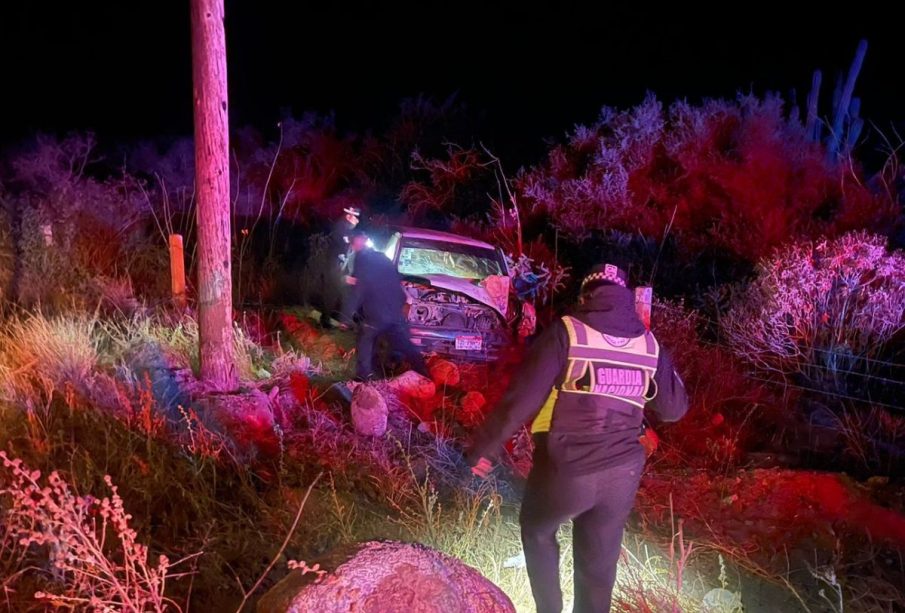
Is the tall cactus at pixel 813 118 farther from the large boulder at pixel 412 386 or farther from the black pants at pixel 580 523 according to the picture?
the black pants at pixel 580 523

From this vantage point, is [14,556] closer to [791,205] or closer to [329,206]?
[791,205]

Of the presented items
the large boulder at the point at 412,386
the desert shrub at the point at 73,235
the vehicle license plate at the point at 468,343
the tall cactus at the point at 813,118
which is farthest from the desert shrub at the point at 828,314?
the desert shrub at the point at 73,235

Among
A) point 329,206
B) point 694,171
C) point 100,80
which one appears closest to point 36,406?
point 694,171

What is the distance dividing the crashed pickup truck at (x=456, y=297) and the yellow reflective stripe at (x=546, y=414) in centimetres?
449

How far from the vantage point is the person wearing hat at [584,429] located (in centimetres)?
320

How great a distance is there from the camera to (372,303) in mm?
7297

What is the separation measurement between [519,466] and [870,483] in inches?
102

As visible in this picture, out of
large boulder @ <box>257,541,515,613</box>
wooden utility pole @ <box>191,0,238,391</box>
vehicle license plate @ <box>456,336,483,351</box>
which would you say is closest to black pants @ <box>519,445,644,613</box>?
large boulder @ <box>257,541,515,613</box>

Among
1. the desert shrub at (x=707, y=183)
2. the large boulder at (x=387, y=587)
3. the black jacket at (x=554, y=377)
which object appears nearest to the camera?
the large boulder at (x=387, y=587)

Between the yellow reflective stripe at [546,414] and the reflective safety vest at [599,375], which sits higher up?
the reflective safety vest at [599,375]

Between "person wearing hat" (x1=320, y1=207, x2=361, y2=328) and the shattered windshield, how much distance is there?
0.71 m

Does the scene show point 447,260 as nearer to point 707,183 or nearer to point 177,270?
point 177,270

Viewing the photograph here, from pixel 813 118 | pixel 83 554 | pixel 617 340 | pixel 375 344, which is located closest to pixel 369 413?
pixel 375 344

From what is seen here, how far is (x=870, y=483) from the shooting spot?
18.6ft
